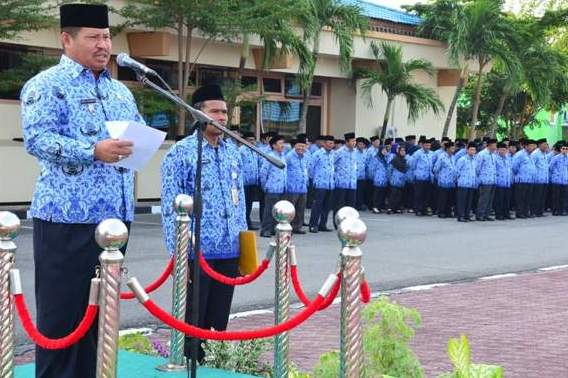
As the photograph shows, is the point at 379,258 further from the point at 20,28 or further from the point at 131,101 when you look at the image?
the point at 131,101

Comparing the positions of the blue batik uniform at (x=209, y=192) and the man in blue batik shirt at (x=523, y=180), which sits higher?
the blue batik uniform at (x=209, y=192)

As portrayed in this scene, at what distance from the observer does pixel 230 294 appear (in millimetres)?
5902

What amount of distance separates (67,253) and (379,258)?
29.3ft

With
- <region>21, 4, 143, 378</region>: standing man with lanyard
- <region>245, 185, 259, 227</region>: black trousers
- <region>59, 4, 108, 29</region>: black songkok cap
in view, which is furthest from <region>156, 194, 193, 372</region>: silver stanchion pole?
<region>245, 185, 259, 227</region>: black trousers

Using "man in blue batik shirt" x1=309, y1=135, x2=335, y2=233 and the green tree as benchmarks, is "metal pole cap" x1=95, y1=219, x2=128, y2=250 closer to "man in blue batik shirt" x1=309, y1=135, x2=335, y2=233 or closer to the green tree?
the green tree

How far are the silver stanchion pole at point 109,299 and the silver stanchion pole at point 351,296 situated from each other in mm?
951

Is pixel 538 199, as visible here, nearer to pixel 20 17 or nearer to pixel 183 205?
pixel 20 17

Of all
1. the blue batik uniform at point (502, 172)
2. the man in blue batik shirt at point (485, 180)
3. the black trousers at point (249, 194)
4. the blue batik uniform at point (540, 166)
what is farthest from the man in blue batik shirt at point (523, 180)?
the black trousers at point (249, 194)

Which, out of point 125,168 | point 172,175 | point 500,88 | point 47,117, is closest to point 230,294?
point 172,175

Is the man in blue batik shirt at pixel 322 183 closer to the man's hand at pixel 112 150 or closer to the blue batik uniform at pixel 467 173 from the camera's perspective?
the blue batik uniform at pixel 467 173

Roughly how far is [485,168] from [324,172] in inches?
206

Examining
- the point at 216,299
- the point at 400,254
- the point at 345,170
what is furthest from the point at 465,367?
the point at 345,170

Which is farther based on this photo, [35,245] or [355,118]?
[355,118]

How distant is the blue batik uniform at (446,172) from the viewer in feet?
71.8
